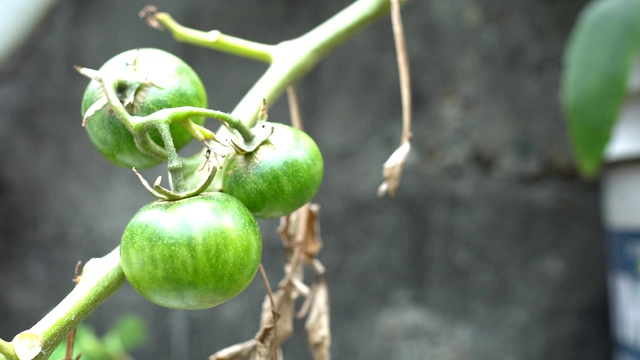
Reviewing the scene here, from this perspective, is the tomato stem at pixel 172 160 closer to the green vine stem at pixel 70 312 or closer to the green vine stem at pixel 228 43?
the green vine stem at pixel 70 312

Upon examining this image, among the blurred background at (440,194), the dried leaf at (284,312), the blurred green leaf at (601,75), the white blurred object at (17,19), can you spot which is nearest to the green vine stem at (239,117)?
the dried leaf at (284,312)

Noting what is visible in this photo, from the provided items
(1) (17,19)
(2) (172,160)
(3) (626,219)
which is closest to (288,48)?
(2) (172,160)

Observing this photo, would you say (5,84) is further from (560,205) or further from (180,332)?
(560,205)

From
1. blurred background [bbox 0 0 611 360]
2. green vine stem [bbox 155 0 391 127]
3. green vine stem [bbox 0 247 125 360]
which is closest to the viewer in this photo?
green vine stem [bbox 0 247 125 360]

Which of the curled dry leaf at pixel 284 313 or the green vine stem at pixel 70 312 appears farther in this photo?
the curled dry leaf at pixel 284 313

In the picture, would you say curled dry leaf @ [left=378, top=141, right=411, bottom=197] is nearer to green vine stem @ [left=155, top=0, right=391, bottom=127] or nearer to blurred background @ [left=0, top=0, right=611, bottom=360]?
green vine stem @ [left=155, top=0, right=391, bottom=127]

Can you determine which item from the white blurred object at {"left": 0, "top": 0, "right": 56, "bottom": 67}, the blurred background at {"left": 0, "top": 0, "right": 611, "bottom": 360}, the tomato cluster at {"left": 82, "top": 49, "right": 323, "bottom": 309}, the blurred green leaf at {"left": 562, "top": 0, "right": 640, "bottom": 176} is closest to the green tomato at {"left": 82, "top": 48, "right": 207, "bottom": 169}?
the tomato cluster at {"left": 82, "top": 49, "right": 323, "bottom": 309}

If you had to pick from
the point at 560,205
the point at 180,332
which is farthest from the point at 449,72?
the point at 180,332
